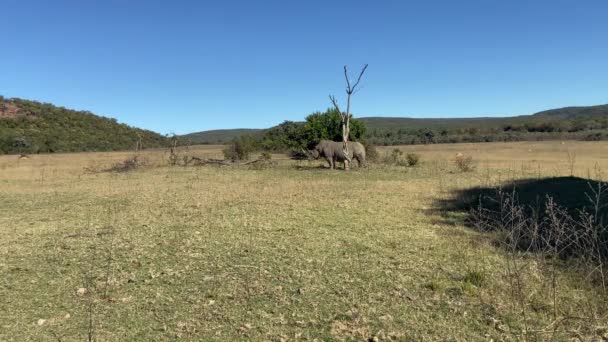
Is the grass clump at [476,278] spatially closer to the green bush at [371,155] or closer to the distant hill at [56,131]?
the green bush at [371,155]

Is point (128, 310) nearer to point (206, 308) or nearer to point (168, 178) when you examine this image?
point (206, 308)

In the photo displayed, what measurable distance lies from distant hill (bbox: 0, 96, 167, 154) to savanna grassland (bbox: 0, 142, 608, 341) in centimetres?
3309

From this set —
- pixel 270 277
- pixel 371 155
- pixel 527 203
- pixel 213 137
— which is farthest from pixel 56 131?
pixel 213 137

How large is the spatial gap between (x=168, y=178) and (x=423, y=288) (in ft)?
47.3

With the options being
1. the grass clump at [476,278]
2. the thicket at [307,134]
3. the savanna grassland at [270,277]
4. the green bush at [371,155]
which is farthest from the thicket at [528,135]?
the grass clump at [476,278]

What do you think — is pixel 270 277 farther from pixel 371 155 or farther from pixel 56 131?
pixel 56 131

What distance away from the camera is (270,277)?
558 cm

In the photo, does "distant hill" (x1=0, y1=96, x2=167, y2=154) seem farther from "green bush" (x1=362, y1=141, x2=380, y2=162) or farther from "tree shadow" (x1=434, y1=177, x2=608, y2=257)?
"tree shadow" (x1=434, y1=177, x2=608, y2=257)

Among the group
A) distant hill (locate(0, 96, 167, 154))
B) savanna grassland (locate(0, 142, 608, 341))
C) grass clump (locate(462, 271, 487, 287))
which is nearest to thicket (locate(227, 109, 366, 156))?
savanna grassland (locate(0, 142, 608, 341))

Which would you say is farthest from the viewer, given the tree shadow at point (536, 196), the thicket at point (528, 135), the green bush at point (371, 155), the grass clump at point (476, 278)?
the thicket at point (528, 135)

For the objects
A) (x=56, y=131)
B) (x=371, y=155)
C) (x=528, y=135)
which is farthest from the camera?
(x=528, y=135)

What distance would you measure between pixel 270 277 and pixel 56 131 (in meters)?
45.6

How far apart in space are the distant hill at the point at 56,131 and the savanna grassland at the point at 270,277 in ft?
109

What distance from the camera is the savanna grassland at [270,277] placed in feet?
13.7
